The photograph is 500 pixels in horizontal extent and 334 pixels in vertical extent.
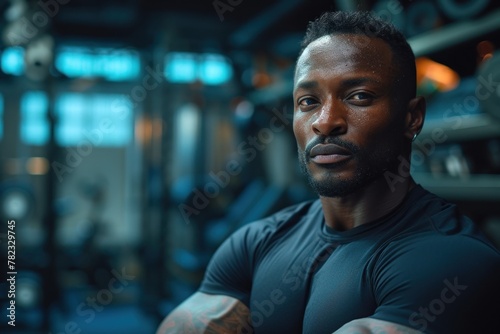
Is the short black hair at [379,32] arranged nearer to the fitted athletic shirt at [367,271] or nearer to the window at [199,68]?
the fitted athletic shirt at [367,271]

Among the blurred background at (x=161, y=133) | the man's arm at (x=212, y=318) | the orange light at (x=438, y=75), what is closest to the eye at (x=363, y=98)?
the man's arm at (x=212, y=318)

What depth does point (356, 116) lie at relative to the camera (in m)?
1.09

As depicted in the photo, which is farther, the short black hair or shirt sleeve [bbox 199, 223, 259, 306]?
shirt sleeve [bbox 199, 223, 259, 306]

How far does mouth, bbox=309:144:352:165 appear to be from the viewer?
43.1 inches

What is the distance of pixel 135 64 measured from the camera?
6887 millimetres

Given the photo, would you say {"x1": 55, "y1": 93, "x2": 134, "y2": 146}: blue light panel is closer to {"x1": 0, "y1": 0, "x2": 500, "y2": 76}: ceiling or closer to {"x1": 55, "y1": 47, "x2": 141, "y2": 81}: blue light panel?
{"x1": 55, "y1": 47, "x2": 141, "y2": 81}: blue light panel

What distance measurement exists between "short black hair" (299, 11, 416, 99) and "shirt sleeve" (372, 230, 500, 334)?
14.6 inches

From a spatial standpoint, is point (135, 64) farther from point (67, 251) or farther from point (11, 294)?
point (11, 294)

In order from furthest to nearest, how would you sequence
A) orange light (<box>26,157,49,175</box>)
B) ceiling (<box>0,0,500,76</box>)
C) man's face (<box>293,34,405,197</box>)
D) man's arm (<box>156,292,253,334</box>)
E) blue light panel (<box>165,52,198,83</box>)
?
orange light (<box>26,157,49,175</box>), blue light panel (<box>165,52,198,83</box>), ceiling (<box>0,0,500,76</box>), man's arm (<box>156,292,253,334</box>), man's face (<box>293,34,405,197</box>)

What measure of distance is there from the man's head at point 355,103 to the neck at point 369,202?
4 cm

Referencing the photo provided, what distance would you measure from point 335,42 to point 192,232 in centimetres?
409

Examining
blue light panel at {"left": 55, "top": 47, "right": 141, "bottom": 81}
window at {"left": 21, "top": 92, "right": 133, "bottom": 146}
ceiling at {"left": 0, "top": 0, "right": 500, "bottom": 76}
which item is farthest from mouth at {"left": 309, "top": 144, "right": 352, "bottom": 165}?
window at {"left": 21, "top": 92, "right": 133, "bottom": 146}

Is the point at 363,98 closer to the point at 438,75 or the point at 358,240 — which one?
the point at 358,240

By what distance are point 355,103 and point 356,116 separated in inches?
1.1
